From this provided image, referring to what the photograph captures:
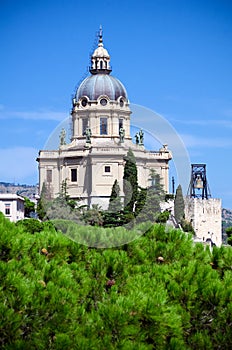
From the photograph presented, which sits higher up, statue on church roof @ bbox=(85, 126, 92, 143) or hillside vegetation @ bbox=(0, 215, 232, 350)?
statue on church roof @ bbox=(85, 126, 92, 143)

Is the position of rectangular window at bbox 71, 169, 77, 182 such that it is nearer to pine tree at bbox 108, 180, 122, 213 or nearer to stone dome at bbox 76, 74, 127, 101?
stone dome at bbox 76, 74, 127, 101

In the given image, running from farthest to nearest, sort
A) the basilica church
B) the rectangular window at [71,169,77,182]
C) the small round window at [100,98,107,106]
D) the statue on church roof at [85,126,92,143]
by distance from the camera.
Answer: the small round window at [100,98,107,106]
the statue on church roof at [85,126,92,143]
the rectangular window at [71,169,77,182]
the basilica church

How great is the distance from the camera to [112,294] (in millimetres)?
10922

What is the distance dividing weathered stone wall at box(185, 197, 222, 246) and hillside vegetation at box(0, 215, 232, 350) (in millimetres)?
56854

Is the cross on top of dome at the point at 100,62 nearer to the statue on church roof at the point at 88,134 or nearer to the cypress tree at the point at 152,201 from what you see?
the statue on church roof at the point at 88,134

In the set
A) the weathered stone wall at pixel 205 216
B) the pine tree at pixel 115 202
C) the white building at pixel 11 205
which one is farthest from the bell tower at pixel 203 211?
the pine tree at pixel 115 202

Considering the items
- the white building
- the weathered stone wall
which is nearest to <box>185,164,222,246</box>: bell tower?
the weathered stone wall

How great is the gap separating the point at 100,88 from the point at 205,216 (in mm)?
13176

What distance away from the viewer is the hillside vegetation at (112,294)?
10477 millimetres

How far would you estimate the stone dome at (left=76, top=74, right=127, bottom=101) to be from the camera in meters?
74.4

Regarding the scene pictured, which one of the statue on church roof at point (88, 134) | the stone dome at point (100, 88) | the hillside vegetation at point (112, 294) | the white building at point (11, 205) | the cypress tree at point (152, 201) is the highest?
the stone dome at point (100, 88)

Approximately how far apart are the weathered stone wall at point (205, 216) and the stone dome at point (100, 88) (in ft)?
34.5

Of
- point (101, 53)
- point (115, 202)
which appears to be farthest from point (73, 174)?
point (115, 202)

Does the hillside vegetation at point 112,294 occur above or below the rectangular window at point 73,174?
below
